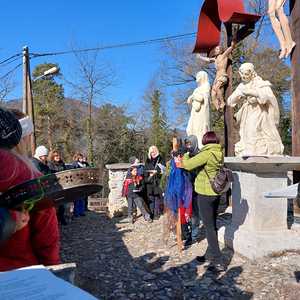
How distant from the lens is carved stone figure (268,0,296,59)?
679cm

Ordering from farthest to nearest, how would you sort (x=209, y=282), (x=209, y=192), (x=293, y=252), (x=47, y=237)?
(x=293, y=252) → (x=209, y=192) → (x=209, y=282) → (x=47, y=237)

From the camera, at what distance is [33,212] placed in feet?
5.41

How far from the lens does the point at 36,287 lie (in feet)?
4.04

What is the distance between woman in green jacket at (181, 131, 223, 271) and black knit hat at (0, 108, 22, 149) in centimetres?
382

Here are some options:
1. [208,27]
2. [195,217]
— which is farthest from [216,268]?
[208,27]

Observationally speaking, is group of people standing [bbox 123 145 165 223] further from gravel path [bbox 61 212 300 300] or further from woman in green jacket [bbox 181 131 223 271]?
woman in green jacket [bbox 181 131 223 271]

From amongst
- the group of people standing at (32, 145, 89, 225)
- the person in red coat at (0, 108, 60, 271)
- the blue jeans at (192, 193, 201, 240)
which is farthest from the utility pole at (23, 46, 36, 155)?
the person in red coat at (0, 108, 60, 271)

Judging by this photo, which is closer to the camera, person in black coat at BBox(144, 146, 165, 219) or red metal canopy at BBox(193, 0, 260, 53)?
person in black coat at BBox(144, 146, 165, 219)

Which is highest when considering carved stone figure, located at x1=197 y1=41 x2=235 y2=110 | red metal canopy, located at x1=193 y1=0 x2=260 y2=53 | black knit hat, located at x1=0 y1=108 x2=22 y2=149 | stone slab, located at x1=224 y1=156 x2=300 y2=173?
red metal canopy, located at x1=193 y1=0 x2=260 y2=53

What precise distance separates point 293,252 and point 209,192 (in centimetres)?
146

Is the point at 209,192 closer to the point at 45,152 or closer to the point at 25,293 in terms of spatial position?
the point at 45,152

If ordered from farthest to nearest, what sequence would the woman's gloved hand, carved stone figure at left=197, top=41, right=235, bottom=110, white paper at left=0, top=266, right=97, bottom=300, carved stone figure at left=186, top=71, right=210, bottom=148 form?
1. carved stone figure at left=197, top=41, right=235, bottom=110
2. carved stone figure at left=186, top=71, right=210, bottom=148
3. the woman's gloved hand
4. white paper at left=0, top=266, right=97, bottom=300

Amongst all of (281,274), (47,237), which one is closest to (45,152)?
(281,274)

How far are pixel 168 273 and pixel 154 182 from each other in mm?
4155
